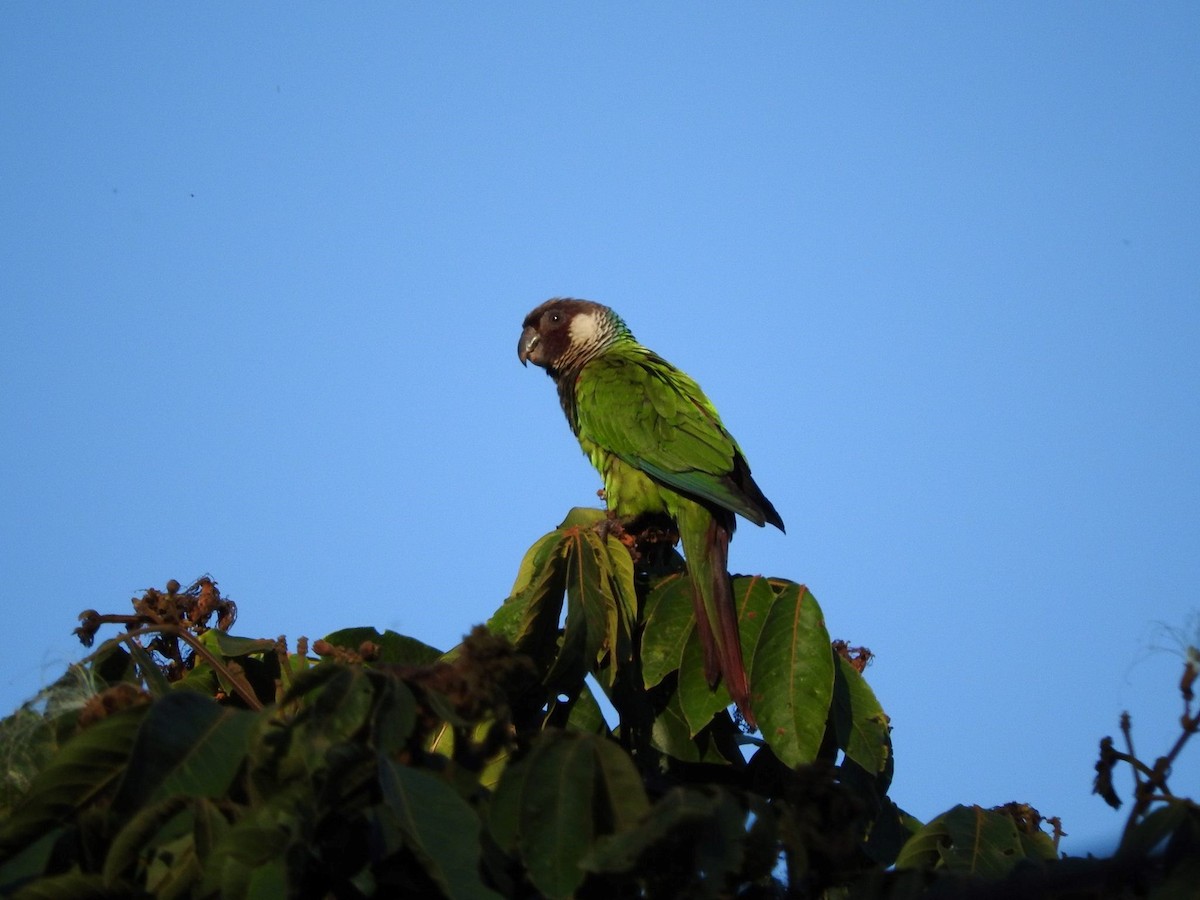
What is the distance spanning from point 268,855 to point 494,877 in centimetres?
37

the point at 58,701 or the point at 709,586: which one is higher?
the point at 709,586

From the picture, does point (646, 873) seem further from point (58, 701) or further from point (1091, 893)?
point (58, 701)

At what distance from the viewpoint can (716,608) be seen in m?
3.84

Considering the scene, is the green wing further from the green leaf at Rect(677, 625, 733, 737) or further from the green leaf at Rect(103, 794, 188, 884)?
the green leaf at Rect(103, 794, 188, 884)

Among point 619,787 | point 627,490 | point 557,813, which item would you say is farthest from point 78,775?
point 627,490

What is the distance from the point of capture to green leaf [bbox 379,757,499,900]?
1.56 m

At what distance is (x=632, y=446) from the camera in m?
5.64

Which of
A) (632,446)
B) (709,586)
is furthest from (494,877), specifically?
(632,446)

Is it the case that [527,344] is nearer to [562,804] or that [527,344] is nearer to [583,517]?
[583,517]

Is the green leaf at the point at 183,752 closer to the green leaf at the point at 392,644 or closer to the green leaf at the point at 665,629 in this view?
the green leaf at the point at 392,644

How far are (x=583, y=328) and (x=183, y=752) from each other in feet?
17.7

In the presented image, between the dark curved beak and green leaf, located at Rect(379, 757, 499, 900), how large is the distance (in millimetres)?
5648

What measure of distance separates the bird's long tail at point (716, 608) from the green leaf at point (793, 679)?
0.37ft

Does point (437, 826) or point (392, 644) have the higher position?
point (392, 644)
